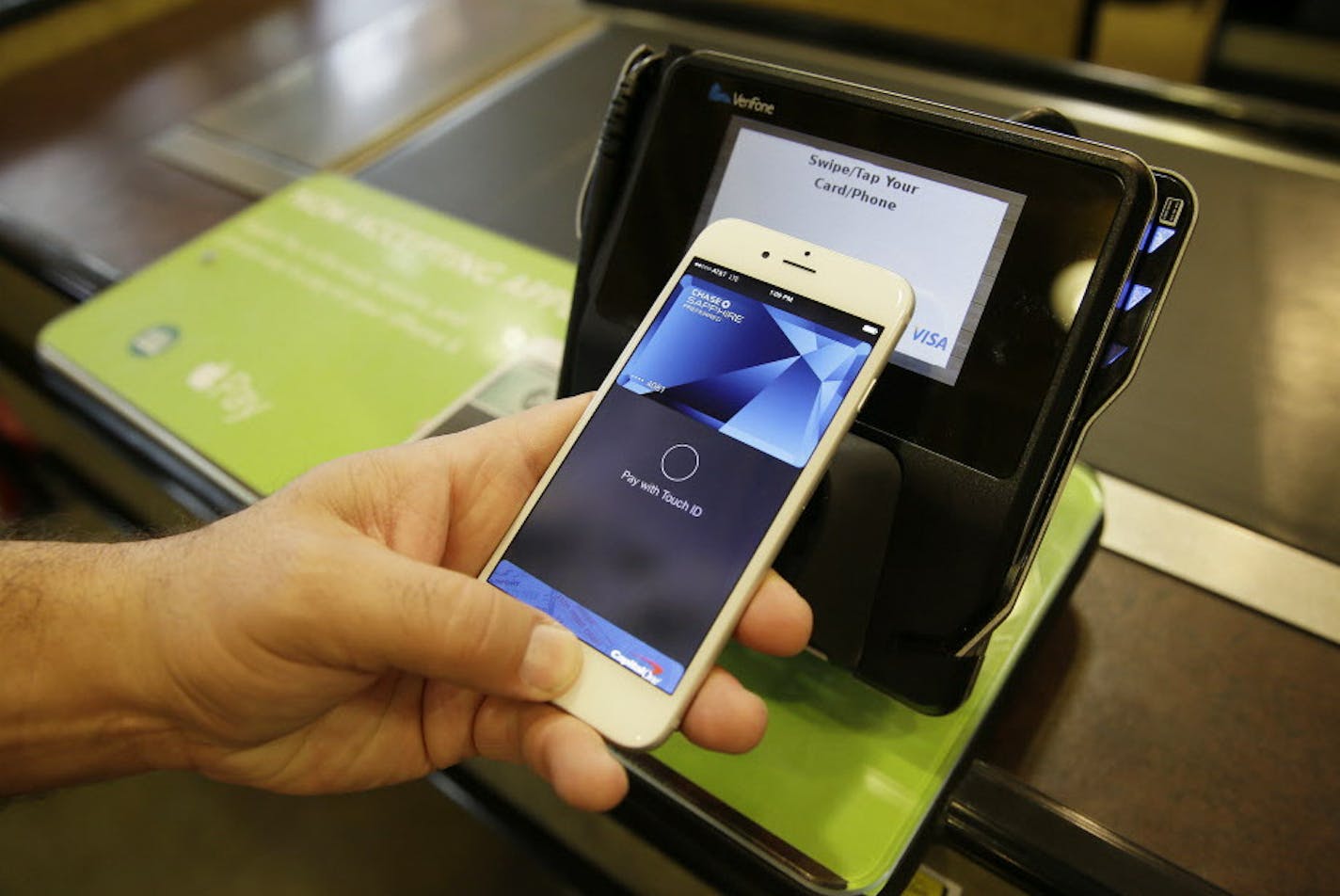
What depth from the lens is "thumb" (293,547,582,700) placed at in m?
0.46

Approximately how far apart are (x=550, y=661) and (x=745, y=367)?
20 cm

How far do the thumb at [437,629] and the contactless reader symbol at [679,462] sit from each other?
0.37ft

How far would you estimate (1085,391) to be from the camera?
497 millimetres

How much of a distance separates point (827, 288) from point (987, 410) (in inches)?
4.5

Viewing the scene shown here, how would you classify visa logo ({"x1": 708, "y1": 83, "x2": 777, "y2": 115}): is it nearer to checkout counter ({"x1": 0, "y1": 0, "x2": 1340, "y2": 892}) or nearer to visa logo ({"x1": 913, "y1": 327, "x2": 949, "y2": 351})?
visa logo ({"x1": 913, "y1": 327, "x2": 949, "y2": 351})

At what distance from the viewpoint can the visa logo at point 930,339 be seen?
0.53 meters

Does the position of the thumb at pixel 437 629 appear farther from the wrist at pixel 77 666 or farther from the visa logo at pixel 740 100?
the visa logo at pixel 740 100

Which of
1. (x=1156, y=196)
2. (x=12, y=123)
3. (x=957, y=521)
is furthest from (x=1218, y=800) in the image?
(x=12, y=123)

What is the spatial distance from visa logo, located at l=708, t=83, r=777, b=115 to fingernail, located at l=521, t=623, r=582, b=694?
34 centimetres

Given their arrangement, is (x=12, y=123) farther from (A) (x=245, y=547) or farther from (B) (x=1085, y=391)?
(B) (x=1085, y=391)

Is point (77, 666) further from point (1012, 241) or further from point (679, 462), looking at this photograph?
point (1012, 241)

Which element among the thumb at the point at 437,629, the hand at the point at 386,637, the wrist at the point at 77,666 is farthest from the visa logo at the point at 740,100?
the wrist at the point at 77,666

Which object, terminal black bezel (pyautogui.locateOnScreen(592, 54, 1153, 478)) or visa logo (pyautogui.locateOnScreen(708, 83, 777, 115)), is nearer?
terminal black bezel (pyautogui.locateOnScreen(592, 54, 1153, 478))

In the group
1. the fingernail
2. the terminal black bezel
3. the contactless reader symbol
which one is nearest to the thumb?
the fingernail
